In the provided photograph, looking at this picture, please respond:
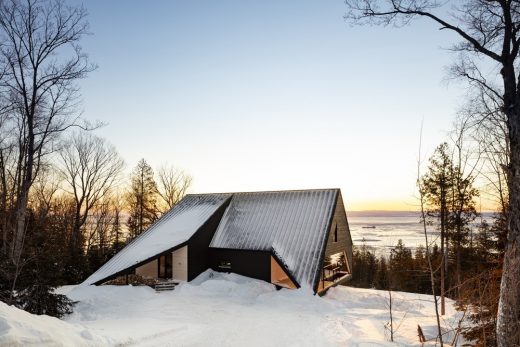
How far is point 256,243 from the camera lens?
69.2 ft

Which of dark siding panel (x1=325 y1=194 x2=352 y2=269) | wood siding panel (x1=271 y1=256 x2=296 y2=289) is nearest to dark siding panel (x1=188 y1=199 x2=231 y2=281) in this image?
wood siding panel (x1=271 y1=256 x2=296 y2=289)

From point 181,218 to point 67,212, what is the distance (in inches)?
839

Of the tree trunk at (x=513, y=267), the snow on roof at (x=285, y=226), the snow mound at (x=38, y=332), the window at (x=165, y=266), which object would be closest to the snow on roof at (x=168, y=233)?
the window at (x=165, y=266)

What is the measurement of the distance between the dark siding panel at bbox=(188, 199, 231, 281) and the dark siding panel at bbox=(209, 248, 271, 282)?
572 mm

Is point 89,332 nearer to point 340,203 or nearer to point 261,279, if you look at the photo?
point 261,279

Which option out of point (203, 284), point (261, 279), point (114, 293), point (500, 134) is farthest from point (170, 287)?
point (500, 134)

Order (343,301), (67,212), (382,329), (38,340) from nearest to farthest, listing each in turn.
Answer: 1. (38,340)
2. (382,329)
3. (343,301)
4. (67,212)

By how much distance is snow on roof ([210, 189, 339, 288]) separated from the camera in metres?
19.8

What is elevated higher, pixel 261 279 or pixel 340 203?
pixel 340 203

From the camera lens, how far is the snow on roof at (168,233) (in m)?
20.5

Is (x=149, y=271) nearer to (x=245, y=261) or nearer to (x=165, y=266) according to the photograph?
(x=165, y=266)

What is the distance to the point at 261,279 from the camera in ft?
65.5

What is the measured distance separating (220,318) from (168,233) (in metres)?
10.8

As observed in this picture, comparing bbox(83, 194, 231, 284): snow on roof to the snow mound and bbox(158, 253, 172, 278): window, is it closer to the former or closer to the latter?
bbox(158, 253, 172, 278): window
